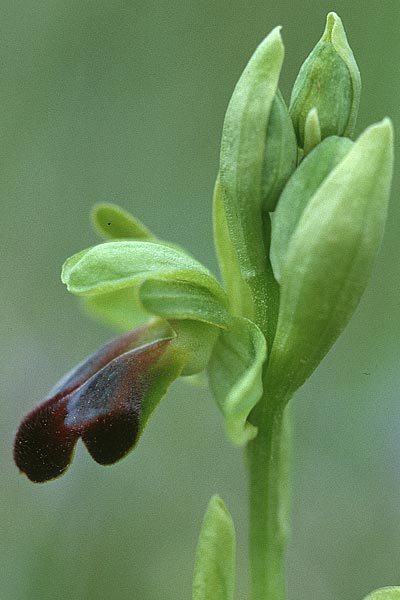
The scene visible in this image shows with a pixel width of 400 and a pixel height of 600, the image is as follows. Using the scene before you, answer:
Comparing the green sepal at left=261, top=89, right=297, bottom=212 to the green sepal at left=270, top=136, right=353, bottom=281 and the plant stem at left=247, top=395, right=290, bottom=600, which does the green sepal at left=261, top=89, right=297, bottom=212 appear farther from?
the plant stem at left=247, top=395, right=290, bottom=600

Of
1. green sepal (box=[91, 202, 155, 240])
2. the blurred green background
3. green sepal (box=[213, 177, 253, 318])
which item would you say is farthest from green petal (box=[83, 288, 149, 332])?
the blurred green background

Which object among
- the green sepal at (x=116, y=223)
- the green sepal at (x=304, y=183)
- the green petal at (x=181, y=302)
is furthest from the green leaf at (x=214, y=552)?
the green sepal at (x=116, y=223)

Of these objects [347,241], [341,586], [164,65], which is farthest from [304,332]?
[164,65]

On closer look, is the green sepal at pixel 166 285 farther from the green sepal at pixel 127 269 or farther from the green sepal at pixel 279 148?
the green sepal at pixel 279 148

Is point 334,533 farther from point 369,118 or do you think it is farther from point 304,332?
point 304,332

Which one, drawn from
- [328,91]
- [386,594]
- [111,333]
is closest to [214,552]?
[386,594]
